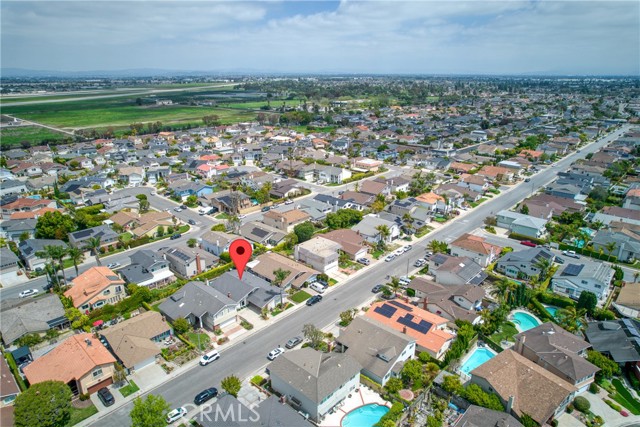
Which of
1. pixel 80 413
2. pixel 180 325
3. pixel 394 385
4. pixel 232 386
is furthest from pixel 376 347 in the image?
pixel 80 413

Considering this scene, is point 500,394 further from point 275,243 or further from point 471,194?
point 471,194

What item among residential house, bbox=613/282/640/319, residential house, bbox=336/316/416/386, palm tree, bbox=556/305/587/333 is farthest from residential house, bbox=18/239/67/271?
residential house, bbox=613/282/640/319

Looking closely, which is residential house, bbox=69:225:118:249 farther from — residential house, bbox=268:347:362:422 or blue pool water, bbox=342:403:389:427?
blue pool water, bbox=342:403:389:427

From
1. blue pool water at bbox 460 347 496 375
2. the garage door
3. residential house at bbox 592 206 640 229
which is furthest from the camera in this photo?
residential house at bbox 592 206 640 229

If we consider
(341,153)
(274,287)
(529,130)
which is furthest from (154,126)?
(529,130)

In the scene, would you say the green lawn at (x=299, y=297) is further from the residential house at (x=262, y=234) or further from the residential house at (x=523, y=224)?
the residential house at (x=523, y=224)

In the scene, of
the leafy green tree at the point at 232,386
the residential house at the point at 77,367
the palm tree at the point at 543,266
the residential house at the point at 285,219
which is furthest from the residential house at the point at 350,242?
the residential house at the point at 77,367
